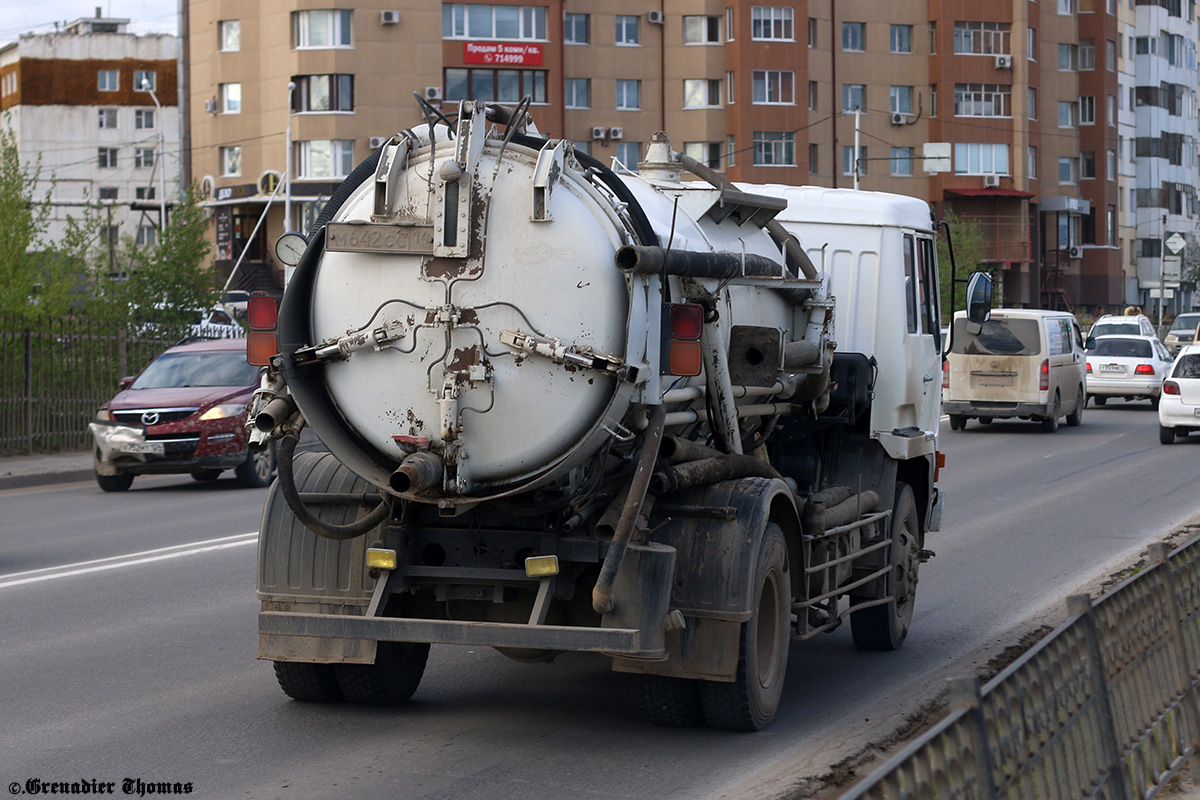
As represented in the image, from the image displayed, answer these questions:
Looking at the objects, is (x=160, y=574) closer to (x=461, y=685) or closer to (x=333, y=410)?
(x=461, y=685)

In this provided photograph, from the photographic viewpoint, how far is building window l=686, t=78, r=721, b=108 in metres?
72.4

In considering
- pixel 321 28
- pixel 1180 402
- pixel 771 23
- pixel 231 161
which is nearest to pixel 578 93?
pixel 771 23

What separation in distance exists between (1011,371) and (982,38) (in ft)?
177

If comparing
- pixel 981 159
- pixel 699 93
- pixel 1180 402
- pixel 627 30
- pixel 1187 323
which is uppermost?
pixel 627 30

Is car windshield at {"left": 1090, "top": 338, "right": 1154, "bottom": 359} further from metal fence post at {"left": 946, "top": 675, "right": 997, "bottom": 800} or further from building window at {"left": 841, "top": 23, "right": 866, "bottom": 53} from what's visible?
building window at {"left": 841, "top": 23, "right": 866, "bottom": 53}

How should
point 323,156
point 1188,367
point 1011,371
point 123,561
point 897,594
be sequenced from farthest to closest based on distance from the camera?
point 323,156, point 1011,371, point 1188,367, point 123,561, point 897,594

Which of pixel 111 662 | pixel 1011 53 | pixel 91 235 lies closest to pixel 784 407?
pixel 111 662

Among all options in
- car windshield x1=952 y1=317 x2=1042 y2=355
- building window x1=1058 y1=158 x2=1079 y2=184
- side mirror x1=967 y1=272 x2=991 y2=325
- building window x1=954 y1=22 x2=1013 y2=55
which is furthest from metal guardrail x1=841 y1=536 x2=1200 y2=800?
building window x1=1058 y1=158 x2=1079 y2=184

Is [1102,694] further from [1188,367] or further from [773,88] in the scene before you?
[773,88]

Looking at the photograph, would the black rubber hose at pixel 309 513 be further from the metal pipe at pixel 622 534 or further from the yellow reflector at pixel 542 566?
the metal pipe at pixel 622 534

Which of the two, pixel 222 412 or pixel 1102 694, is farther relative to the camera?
pixel 222 412

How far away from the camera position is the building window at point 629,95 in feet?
235

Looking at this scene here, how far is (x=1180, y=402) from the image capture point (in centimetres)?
2564

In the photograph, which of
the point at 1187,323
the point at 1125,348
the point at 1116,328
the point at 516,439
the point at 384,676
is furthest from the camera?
the point at 1187,323
